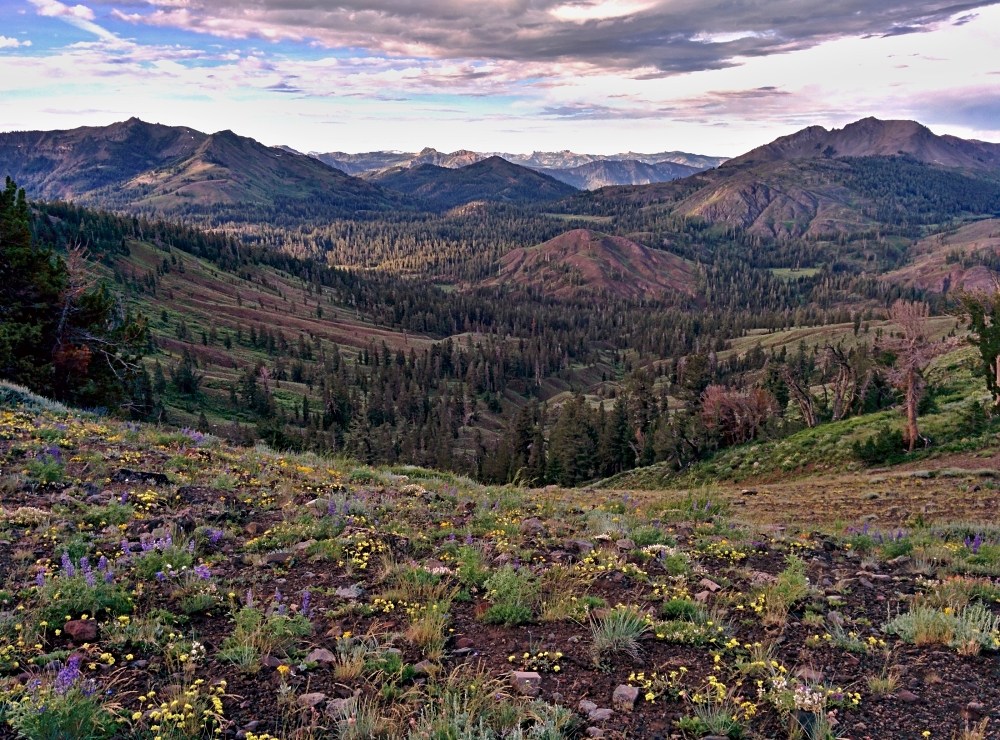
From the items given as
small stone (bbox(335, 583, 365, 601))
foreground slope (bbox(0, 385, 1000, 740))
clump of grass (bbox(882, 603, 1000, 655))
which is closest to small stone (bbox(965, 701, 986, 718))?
foreground slope (bbox(0, 385, 1000, 740))

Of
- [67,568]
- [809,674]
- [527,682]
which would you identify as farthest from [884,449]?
[67,568]

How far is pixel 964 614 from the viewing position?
8.69 meters

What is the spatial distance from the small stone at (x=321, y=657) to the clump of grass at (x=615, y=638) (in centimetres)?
320

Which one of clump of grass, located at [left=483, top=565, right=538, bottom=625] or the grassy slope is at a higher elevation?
clump of grass, located at [left=483, top=565, right=538, bottom=625]

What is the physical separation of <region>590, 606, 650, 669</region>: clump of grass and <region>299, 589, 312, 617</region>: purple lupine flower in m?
3.83

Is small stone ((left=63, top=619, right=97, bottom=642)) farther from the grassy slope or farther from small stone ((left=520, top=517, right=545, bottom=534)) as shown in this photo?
the grassy slope

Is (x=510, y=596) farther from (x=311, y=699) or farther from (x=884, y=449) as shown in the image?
(x=884, y=449)

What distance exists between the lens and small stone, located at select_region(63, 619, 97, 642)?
7074 millimetres

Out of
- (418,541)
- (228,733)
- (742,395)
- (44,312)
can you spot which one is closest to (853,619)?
(418,541)

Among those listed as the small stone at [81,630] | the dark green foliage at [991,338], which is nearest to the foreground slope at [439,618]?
the small stone at [81,630]

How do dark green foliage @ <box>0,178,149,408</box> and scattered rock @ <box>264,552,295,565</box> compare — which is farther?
dark green foliage @ <box>0,178,149,408</box>

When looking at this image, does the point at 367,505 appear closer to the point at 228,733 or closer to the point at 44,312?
the point at 228,733

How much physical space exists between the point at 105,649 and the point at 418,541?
17.7 feet

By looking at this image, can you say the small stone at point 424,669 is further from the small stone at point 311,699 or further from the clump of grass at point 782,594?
the clump of grass at point 782,594
